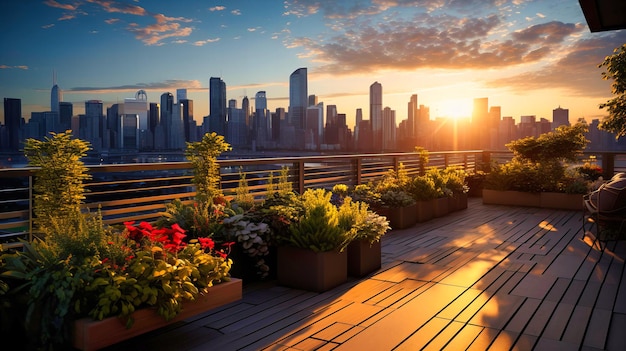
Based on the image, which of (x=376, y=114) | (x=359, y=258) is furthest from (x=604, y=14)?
(x=376, y=114)

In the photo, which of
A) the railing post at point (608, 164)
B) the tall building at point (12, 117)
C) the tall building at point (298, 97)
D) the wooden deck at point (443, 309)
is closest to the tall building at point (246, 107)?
the tall building at point (298, 97)

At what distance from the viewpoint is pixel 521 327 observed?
3.37m

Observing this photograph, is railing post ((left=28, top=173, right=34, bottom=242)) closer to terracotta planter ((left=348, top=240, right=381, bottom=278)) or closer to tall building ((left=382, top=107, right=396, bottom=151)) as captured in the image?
terracotta planter ((left=348, top=240, right=381, bottom=278))

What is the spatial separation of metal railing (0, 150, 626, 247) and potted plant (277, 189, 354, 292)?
1151 millimetres

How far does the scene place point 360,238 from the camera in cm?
472

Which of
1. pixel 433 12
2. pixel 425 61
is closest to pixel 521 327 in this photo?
pixel 433 12

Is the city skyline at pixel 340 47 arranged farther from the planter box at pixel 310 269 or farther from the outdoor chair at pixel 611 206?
the planter box at pixel 310 269

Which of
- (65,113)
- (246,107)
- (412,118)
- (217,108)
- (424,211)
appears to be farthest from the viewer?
(246,107)

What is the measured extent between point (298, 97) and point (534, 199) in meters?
45.6

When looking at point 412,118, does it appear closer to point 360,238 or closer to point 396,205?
point 396,205

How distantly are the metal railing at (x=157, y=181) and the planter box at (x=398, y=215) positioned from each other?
112 cm

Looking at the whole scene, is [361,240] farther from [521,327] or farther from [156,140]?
[156,140]

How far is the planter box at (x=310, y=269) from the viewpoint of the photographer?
4.25m

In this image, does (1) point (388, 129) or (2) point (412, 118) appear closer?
(2) point (412, 118)
